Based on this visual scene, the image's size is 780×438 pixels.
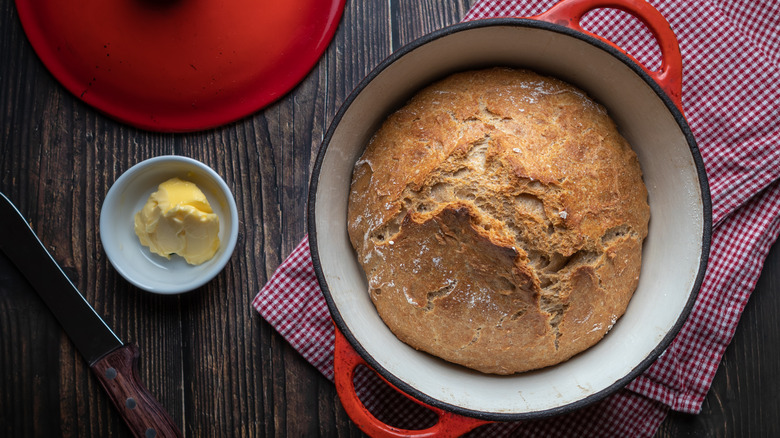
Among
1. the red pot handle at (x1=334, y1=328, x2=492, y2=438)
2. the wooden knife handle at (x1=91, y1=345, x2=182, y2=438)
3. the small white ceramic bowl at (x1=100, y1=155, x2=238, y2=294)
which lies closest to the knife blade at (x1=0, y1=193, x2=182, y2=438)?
the wooden knife handle at (x1=91, y1=345, x2=182, y2=438)

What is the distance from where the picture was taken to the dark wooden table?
1.41 meters

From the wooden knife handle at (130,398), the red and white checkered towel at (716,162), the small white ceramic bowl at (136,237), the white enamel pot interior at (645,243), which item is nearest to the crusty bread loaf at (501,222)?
the white enamel pot interior at (645,243)

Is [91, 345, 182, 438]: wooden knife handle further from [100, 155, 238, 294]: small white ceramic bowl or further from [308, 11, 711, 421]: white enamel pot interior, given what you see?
[308, 11, 711, 421]: white enamel pot interior

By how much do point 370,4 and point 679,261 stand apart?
3.03 ft

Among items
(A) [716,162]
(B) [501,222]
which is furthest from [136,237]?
(A) [716,162]

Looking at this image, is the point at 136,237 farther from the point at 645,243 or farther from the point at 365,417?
the point at 645,243

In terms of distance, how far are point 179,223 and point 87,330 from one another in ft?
1.21

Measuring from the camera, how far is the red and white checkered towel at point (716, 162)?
4.31ft

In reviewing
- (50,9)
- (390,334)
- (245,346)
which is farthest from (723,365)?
A: (50,9)

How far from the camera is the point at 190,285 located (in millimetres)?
1331

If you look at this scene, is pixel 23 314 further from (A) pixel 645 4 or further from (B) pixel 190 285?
(A) pixel 645 4

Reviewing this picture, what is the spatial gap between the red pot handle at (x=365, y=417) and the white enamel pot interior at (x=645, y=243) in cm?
3

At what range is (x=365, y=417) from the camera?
1108 mm

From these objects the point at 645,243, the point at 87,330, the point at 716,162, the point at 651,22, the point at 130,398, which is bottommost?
the point at 130,398
